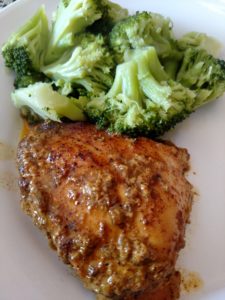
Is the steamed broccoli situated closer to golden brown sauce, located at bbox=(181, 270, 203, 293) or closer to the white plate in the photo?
the white plate

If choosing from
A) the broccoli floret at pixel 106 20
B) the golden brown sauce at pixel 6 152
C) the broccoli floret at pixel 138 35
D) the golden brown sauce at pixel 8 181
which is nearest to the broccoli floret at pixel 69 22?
the broccoli floret at pixel 106 20

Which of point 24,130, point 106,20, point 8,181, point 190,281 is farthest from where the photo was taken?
point 106,20

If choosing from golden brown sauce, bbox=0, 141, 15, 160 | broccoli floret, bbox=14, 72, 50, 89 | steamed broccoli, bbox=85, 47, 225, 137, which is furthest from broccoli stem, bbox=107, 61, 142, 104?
golden brown sauce, bbox=0, 141, 15, 160

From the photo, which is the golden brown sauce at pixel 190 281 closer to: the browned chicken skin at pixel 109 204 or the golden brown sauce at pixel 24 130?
the browned chicken skin at pixel 109 204

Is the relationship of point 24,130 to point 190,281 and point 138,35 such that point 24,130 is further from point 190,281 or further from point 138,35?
point 190,281

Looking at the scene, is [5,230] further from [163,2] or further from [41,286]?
[163,2]

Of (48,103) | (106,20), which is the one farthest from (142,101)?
(106,20)
